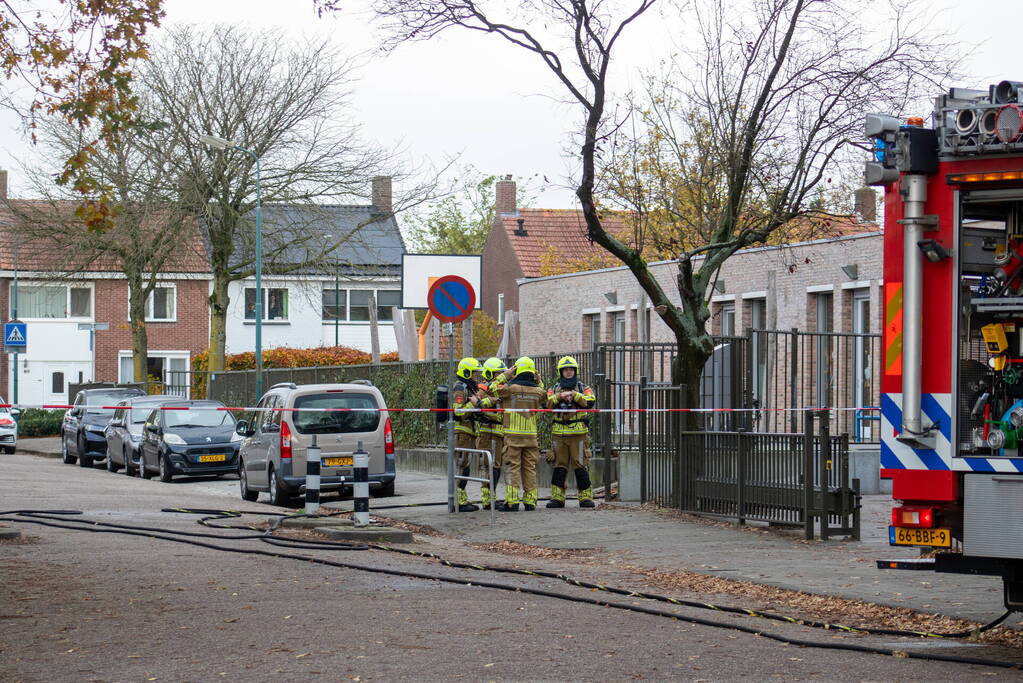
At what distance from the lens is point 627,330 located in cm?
3350

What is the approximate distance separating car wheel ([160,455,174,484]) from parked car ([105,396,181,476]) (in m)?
1.66

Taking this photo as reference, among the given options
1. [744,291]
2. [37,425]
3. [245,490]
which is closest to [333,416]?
[245,490]

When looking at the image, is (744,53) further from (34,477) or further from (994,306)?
(34,477)

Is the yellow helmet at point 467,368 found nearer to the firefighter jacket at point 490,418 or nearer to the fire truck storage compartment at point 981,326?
the firefighter jacket at point 490,418

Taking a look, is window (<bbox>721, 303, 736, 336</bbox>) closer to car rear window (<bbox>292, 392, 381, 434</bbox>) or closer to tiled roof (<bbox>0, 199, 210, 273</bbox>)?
car rear window (<bbox>292, 392, 381, 434</bbox>)

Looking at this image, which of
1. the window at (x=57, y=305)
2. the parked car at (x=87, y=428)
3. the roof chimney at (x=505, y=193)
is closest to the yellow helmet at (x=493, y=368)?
the parked car at (x=87, y=428)

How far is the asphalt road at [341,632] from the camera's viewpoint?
7914mm

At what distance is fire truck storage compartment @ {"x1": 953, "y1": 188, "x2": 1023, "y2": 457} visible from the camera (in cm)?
844

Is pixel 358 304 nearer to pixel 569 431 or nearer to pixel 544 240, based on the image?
pixel 544 240

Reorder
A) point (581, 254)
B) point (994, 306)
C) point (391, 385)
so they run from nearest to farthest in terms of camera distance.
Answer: point (994, 306)
point (391, 385)
point (581, 254)

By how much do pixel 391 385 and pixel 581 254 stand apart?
24440 mm

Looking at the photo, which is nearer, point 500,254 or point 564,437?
point 564,437

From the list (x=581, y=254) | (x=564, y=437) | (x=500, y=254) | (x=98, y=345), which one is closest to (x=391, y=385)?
(x=564, y=437)

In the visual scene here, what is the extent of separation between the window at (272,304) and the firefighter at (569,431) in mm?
45990
